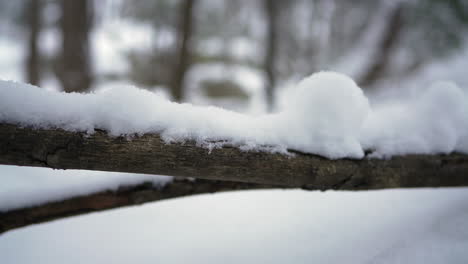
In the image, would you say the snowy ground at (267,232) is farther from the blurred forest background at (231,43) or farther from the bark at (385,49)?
the bark at (385,49)

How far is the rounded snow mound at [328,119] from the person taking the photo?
0.86 meters

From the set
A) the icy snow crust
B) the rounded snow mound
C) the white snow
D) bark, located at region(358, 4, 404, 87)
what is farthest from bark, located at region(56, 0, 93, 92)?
bark, located at region(358, 4, 404, 87)

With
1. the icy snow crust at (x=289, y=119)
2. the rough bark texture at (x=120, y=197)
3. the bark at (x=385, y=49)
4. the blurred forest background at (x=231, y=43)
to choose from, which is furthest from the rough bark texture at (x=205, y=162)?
the bark at (x=385, y=49)

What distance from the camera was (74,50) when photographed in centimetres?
358

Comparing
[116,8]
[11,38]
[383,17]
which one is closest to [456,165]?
[383,17]

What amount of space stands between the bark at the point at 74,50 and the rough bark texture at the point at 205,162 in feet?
10.9

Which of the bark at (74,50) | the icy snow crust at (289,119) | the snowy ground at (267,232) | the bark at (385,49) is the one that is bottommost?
the snowy ground at (267,232)

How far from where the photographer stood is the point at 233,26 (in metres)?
8.07

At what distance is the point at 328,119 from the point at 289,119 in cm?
12

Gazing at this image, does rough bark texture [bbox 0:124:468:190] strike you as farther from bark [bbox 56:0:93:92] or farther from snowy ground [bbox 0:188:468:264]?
bark [bbox 56:0:93:92]

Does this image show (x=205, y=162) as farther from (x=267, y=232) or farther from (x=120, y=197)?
(x=267, y=232)

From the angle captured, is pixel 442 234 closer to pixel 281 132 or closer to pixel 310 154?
pixel 310 154

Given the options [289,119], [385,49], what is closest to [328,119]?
[289,119]

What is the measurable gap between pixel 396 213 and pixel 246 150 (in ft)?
2.74
